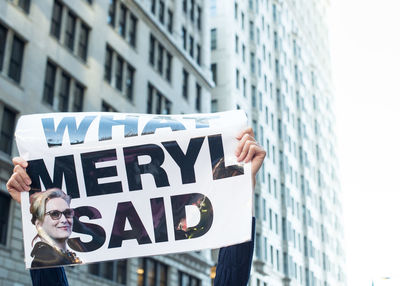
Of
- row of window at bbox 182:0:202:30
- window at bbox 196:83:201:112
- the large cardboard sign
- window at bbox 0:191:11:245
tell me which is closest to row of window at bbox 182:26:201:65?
row of window at bbox 182:0:202:30

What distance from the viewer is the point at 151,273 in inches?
1452

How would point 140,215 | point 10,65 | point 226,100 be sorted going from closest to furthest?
point 140,215
point 10,65
point 226,100

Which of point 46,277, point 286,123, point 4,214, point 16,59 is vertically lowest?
point 286,123

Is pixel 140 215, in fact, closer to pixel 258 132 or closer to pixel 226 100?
pixel 226 100

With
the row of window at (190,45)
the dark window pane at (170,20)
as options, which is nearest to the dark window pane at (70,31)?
the dark window pane at (170,20)

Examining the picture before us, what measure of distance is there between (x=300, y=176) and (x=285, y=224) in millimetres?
12138

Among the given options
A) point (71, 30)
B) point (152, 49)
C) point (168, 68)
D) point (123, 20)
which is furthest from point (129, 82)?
point (168, 68)

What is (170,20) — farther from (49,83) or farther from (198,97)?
(49,83)

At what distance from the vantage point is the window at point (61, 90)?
1142 inches

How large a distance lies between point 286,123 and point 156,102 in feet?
120

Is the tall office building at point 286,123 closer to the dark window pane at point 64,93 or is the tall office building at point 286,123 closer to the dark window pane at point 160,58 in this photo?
the dark window pane at point 160,58

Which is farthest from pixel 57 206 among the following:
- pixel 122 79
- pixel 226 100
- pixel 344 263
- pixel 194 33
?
pixel 344 263

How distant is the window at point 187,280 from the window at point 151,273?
2240mm

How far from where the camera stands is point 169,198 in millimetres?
5020
